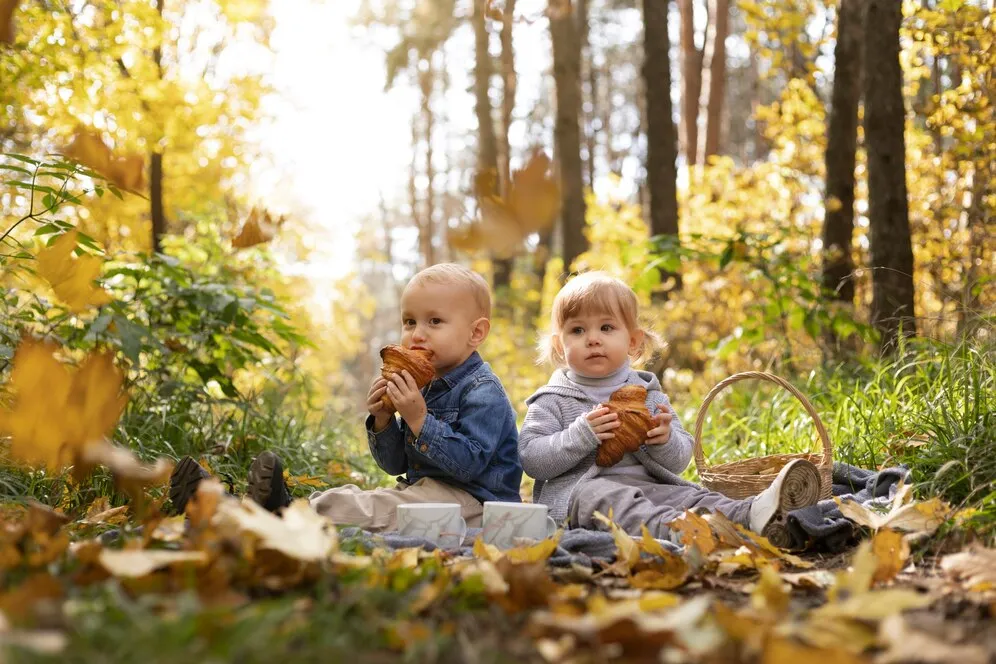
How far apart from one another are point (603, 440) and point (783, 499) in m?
0.59

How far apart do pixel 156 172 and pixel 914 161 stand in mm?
5153

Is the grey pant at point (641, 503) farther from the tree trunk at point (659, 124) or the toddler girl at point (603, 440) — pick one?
the tree trunk at point (659, 124)

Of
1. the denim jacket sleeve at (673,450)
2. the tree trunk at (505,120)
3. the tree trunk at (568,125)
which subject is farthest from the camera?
the tree trunk at (505,120)

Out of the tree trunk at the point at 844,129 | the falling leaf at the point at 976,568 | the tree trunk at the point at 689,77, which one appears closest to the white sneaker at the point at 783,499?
the falling leaf at the point at 976,568

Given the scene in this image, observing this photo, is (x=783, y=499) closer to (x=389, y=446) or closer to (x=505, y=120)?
(x=389, y=446)

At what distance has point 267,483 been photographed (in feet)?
8.05

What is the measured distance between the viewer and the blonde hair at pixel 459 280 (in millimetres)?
3139

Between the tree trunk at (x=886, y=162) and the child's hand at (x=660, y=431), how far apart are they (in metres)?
2.20

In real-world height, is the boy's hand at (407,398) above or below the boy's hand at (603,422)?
above

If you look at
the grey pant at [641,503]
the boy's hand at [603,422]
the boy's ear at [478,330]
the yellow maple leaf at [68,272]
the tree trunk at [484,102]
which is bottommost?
the grey pant at [641,503]

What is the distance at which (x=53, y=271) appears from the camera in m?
2.64

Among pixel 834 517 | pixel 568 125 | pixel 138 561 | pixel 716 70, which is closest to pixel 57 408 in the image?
pixel 138 561

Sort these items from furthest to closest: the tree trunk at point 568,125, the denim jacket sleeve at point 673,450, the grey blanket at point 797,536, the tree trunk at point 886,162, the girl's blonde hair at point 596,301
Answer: the tree trunk at point 568,125
the tree trunk at point 886,162
the girl's blonde hair at point 596,301
the denim jacket sleeve at point 673,450
the grey blanket at point 797,536

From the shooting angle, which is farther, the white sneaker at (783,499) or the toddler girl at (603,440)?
the toddler girl at (603,440)
